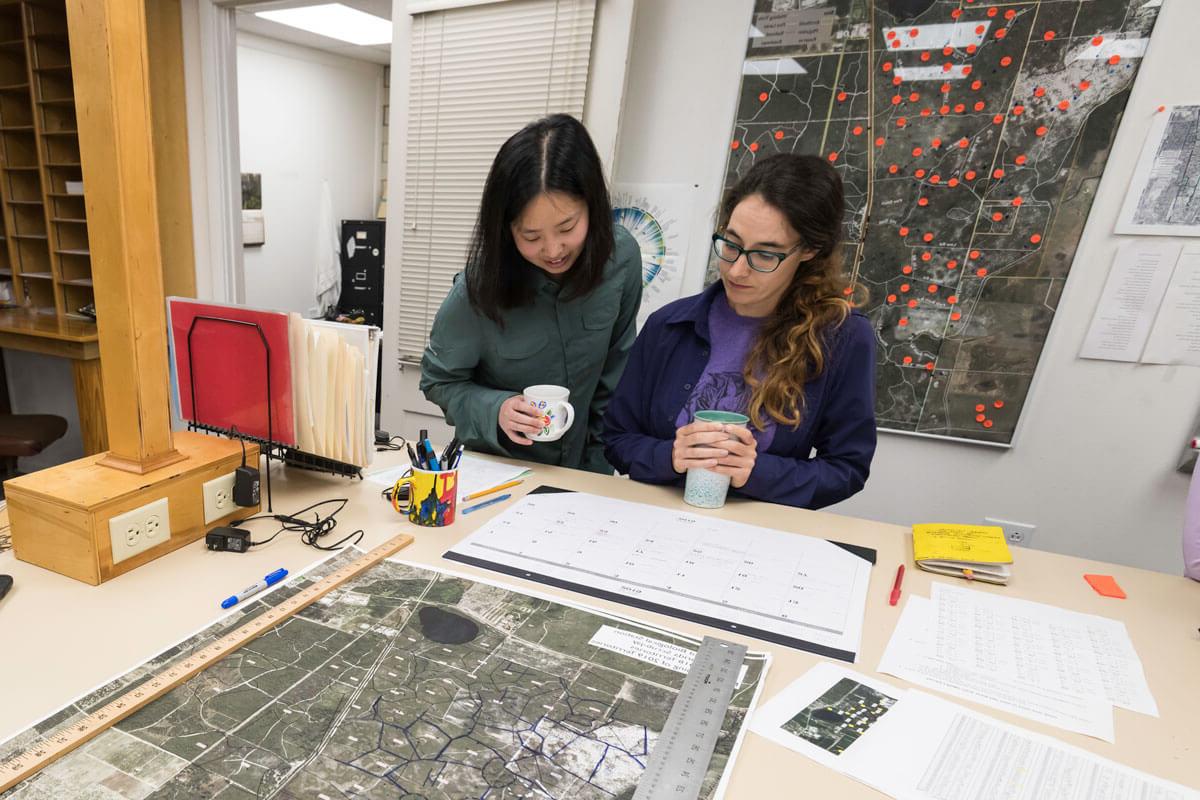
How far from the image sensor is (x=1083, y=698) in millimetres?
678

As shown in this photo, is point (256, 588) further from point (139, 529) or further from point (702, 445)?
point (702, 445)

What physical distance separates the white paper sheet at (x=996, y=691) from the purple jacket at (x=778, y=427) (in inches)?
17.4

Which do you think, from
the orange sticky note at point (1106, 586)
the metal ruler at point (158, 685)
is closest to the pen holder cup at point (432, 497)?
the metal ruler at point (158, 685)

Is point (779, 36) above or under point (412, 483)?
above

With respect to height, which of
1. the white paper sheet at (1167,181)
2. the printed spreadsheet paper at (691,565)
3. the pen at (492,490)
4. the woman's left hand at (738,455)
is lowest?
the pen at (492,490)

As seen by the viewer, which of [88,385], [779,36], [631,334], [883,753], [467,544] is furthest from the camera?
[88,385]

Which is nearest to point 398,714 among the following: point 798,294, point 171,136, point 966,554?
point 966,554

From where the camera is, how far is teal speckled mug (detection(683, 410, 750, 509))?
3.63 feet

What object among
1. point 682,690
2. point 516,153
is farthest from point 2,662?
point 516,153

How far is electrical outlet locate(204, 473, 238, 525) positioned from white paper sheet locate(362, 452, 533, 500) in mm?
257

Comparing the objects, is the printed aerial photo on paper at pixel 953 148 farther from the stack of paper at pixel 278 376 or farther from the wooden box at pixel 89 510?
the wooden box at pixel 89 510

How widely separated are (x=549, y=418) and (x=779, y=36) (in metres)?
1.73

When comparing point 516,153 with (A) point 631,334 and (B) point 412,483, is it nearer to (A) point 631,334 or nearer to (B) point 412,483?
(A) point 631,334

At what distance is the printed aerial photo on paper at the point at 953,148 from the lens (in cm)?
178
